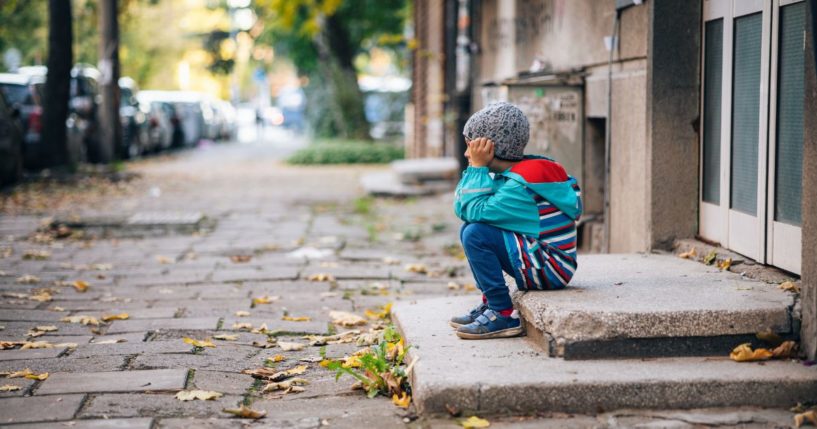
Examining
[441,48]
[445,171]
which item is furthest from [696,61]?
[441,48]

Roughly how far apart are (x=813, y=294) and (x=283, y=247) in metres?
5.86

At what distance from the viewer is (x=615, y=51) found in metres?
6.81

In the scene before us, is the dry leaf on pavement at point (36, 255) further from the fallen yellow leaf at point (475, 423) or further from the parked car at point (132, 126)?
the parked car at point (132, 126)

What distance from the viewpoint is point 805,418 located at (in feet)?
11.8

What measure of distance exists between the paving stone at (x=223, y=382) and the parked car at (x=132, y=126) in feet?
66.3

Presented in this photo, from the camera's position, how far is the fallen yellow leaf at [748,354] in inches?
158

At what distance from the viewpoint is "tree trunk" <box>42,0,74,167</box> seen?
56.4 feet

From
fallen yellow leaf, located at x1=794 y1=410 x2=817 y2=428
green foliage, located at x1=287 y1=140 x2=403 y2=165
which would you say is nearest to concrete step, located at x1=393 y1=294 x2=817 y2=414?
fallen yellow leaf, located at x1=794 y1=410 x2=817 y2=428

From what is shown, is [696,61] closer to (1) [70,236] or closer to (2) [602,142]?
(2) [602,142]

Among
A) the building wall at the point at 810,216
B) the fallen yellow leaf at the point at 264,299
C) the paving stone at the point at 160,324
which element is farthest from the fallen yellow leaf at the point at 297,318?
the building wall at the point at 810,216

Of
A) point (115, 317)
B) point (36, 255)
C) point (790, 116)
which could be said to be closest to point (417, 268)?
point (115, 317)

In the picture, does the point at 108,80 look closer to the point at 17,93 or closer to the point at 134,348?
the point at 17,93

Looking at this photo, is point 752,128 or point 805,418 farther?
point 752,128

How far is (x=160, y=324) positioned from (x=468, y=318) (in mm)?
1945
